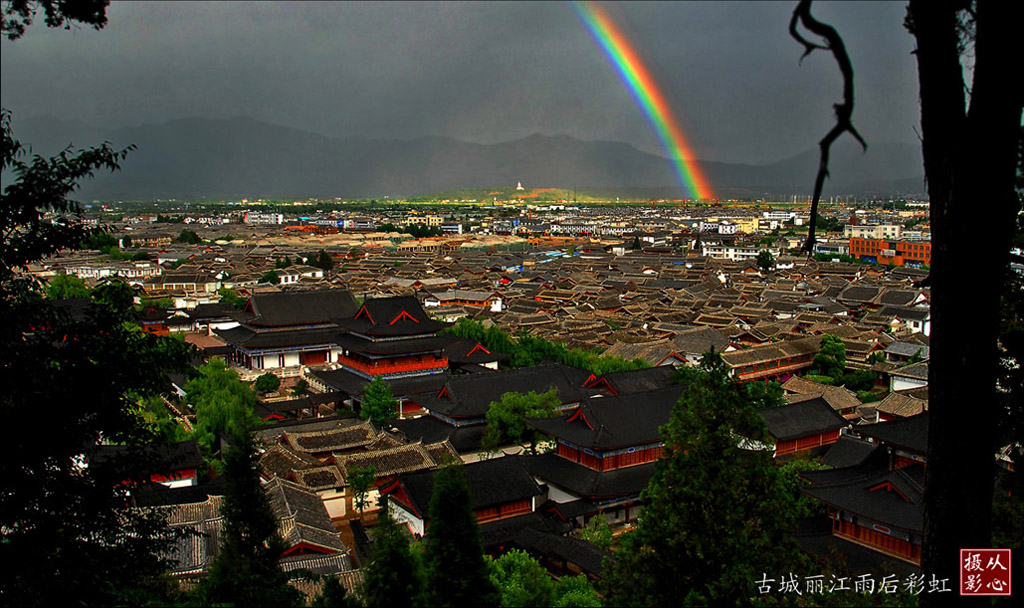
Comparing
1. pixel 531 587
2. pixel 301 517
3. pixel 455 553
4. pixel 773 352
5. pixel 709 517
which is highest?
pixel 709 517

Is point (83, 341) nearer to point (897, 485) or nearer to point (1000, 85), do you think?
point (1000, 85)

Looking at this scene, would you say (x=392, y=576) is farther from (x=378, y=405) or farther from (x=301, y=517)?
(x=378, y=405)

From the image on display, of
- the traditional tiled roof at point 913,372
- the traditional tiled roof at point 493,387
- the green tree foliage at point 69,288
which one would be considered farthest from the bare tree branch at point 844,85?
the green tree foliage at point 69,288

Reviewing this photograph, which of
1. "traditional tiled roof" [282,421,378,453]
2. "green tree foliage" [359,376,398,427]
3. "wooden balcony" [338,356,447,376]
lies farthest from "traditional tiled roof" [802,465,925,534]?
"wooden balcony" [338,356,447,376]

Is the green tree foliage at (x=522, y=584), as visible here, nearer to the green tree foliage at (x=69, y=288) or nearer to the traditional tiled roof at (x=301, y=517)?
the traditional tiled roof at (x=301, y=517)

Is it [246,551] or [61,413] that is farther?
[246,551]

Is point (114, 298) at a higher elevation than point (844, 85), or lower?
lower

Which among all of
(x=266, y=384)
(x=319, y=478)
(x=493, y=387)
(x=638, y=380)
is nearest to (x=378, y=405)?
(x=493, y=387)

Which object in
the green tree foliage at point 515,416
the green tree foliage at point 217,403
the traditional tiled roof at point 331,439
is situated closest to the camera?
the traditional tiled roof at point 331,439
